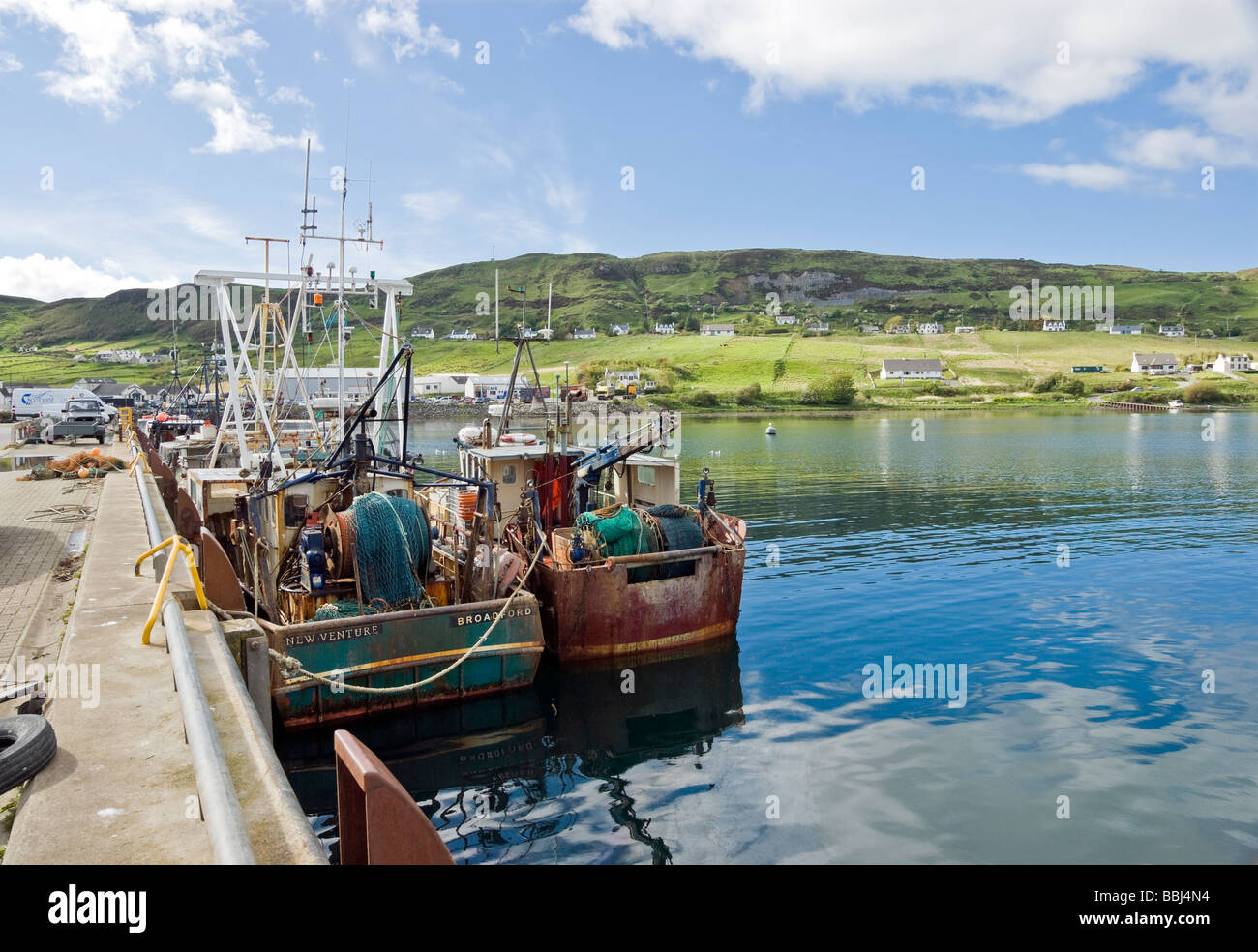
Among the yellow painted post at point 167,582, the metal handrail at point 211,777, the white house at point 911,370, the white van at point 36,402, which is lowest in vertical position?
the metal handrail at point 211,777

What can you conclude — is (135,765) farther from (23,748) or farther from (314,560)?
(314,560)

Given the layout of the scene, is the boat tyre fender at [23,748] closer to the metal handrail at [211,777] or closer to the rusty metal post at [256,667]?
the metal handrail at [211,777]

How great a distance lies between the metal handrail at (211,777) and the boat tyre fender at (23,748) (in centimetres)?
86

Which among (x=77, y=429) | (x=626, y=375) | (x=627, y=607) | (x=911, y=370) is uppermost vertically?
(x=911, y=370)

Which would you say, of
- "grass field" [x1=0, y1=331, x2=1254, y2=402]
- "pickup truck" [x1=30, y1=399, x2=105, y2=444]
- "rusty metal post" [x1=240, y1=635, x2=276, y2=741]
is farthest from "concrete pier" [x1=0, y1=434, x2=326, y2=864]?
"grass field" [x1=0, y1=331, x2=1254, y2=402]

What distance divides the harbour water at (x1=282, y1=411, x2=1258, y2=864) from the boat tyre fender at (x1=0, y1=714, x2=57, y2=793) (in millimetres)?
4530

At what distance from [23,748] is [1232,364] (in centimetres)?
17373

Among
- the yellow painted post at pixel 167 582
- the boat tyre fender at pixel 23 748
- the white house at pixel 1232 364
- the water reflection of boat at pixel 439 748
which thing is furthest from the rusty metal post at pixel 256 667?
the white house at pixel 1232 364

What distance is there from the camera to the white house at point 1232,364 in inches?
5517

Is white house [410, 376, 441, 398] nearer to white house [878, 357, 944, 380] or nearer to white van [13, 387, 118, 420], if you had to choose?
white van [13, 387, 118, 420]

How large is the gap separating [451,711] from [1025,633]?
11.5 meters

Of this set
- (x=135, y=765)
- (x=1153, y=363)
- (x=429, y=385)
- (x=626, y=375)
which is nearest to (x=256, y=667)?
(x=135, y=765)

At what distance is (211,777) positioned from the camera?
4.59 m

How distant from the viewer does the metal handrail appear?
392 centimetres
